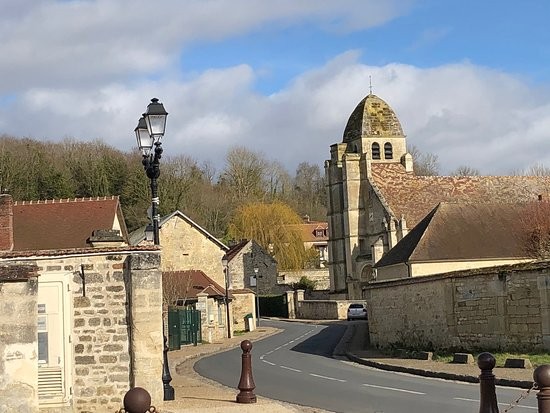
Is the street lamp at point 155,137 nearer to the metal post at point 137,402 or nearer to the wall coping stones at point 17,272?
the wall coping stones at point 17,272

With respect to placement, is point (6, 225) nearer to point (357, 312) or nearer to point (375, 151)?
point (357, 312)

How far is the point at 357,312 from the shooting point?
52.1 meters

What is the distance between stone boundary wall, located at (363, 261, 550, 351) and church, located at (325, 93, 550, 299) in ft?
41.5

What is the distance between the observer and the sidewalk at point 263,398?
13.4 metres

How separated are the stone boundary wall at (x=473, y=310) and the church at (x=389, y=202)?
41.5ft

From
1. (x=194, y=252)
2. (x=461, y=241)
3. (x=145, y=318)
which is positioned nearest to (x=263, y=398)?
(x=145, y=318)

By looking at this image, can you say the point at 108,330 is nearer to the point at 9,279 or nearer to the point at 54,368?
the point at 54,368

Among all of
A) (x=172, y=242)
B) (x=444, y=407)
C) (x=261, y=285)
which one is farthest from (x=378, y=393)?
(x=261, y=285)

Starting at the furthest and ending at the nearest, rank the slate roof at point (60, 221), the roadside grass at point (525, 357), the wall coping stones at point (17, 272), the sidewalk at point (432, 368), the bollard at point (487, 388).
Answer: the slate roof at point (60, 221) → the roadside grass at point (525, 357) → the sidewalk at point (432, 368) → the wall coping stones at point (17, 272) → the bollard at point (487, 388)

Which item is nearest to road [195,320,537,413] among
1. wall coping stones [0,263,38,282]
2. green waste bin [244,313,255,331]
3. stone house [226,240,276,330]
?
wall coping stones [0,263,38,282]

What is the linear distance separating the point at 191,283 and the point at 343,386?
1006 inches

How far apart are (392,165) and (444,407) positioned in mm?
52061

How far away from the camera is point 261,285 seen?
70.6 meters

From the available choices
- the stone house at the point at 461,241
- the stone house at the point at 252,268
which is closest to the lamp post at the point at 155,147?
the stone house at the point at 461,241
